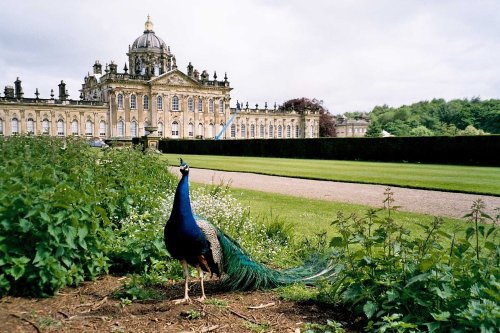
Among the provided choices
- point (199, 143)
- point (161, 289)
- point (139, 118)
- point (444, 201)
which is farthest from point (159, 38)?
point (161, 289)

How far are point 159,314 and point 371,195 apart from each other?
8668mm

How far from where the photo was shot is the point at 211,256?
154 inches

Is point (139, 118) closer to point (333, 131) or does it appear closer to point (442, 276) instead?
point (333, 131)

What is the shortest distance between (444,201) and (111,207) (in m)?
8.39

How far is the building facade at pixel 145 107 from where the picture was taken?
169 ft

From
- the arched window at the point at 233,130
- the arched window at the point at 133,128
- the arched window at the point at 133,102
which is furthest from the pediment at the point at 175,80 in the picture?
the arched window at the point at 233,130

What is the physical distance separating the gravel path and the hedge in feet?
47.6

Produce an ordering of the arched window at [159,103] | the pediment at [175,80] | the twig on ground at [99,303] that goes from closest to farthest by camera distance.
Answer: the twig on ground at [99,303], the pediment at [175,80], the arched window at [159,103]

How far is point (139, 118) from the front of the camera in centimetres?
5684

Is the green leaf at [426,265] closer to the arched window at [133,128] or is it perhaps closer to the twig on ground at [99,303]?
the twig on ground at [99,303]

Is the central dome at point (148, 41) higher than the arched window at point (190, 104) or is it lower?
higher

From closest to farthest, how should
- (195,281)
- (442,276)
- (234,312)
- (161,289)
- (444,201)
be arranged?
1. (442,276)
2. (234,312)
3. (161,289)
4. (195,281)
5. (444,201)

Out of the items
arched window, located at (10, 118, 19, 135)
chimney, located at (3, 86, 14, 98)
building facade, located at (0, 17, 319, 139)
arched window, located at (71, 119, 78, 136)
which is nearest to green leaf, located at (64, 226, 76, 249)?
building facade, located at (0, 17, 319, 139)

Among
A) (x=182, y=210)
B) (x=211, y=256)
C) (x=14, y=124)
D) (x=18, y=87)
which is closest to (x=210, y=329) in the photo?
(x=211, y=256)
